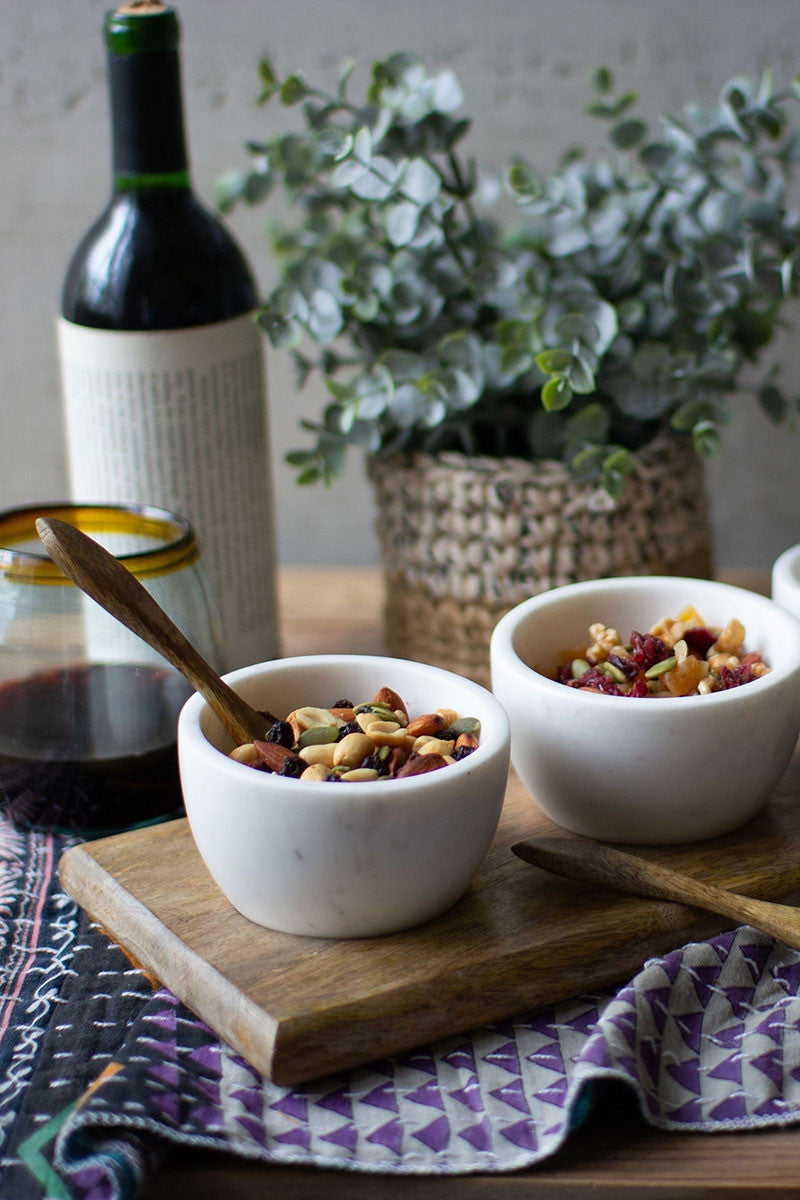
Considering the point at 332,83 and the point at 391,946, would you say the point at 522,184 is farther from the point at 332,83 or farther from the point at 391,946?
the point at 391,946

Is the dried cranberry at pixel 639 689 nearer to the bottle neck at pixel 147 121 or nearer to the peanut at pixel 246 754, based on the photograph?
the peanut at pixel 246 754

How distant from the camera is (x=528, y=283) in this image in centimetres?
82

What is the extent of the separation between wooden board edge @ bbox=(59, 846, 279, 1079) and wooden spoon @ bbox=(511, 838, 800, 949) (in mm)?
149

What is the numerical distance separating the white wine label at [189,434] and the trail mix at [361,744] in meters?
0.22

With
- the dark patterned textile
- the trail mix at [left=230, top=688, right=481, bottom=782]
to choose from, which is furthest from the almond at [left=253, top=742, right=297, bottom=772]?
the dark patterned textile

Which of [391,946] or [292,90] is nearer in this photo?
[391,946]

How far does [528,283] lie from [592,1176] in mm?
529

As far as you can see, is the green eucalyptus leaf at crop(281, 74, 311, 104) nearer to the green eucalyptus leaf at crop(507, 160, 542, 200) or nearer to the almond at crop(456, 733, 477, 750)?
the green eucalyptus leaf at crop(507, 160, 542, 200)

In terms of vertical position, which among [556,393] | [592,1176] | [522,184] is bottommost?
[592,1176]

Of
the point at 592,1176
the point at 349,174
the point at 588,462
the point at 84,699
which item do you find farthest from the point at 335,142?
the point at 592,1176

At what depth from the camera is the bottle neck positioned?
0.77 m

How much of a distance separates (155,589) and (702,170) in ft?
1.49

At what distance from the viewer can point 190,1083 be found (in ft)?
1.67

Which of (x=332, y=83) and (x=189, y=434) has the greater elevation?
(x=332, y=83)
